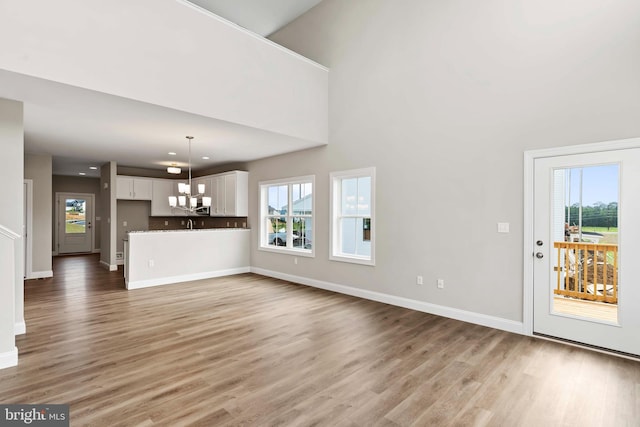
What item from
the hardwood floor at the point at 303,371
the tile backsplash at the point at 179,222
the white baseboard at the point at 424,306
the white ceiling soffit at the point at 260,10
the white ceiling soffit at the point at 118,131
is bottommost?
the hardwood floor at the point at 303,371

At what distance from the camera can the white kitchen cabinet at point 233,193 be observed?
24.8 ft

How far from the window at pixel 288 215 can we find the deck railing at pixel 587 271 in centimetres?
381

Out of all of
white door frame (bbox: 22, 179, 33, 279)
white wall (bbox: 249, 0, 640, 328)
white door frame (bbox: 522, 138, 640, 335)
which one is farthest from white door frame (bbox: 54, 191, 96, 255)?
white door frame (bbox: 522, 138, 640, 335)

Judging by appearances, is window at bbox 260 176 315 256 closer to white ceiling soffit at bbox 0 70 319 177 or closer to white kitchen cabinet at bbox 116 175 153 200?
white ceiling soffit at bbox 0 70 319 177

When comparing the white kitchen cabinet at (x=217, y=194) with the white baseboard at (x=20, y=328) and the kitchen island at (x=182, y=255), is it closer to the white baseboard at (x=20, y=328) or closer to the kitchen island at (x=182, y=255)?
the kitchen island at (x=182, y=255)

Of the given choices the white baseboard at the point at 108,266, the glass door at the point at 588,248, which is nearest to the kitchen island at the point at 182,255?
the white baseboard at the point at 108,266

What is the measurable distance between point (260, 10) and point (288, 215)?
4.03 metres

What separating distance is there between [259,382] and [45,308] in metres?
3.89

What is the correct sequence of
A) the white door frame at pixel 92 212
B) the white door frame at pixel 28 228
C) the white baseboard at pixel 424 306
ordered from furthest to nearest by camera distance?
the white door frame at pixel 92 212, the white door frame at pixel 28 228, the white baseboard at pixel 424 306

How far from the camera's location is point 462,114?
4.25m

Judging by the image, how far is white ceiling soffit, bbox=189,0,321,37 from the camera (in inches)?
244

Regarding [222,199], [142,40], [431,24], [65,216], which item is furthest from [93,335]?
[65,216]

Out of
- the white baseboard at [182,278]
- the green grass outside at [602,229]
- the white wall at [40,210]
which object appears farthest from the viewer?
the white wall at [40,210]

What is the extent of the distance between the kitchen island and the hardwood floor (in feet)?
4.69
